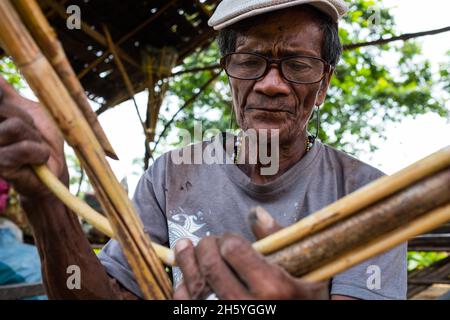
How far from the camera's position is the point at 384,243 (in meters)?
0.51

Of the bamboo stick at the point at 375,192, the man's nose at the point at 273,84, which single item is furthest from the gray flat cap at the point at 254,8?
the bamboo stick at the point at 375,192

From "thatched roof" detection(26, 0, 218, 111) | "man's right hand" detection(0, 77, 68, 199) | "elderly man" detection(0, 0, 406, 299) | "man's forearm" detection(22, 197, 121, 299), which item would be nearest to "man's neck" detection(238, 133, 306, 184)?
"elderly man" detection(0, 0, 406, 299)

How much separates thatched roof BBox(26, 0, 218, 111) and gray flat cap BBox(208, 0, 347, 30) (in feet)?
6.38

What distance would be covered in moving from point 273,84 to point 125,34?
266 centimetres

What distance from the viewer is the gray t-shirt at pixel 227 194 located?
1180mm

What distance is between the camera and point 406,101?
6180mm

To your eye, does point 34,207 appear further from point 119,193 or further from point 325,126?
point 325,126

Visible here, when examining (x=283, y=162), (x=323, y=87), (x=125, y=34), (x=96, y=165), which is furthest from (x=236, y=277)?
(x=125, y=34)

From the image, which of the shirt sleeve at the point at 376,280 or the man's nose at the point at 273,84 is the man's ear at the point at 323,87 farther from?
the shirt sleeve at the point at 376,280

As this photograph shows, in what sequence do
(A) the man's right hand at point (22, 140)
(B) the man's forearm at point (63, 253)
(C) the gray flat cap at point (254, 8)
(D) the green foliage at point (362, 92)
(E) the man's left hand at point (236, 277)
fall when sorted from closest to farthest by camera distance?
(E) the man's left hand at point (236, 277), (A) the man's right hand at point (22, 140), (B) the man's forearm at point (63, 253), (C) the gray flat cap at point (254, 8), (D) the green foliage at point (362, 92)

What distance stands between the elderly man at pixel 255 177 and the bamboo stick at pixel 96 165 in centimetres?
26
